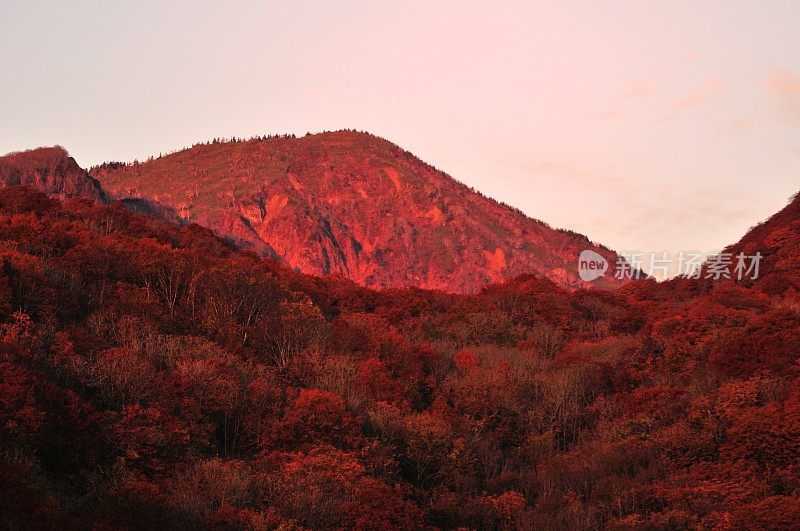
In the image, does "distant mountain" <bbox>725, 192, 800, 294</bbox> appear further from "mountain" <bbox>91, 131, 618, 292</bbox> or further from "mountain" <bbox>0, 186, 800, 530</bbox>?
"mountain" <bbox>91, 131, 618, 292</bbox>

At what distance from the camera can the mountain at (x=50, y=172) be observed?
107188 mm

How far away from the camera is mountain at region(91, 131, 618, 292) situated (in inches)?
4835

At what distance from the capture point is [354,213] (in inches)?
5192

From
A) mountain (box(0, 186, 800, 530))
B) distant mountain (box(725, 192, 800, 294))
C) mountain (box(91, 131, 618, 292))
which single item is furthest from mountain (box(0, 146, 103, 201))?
distant mountain (box(725, 192, 800, 294))

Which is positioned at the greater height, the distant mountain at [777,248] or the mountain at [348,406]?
the distant mountain at [777,248]

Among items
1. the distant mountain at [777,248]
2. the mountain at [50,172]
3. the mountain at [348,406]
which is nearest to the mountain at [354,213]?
the mountain at [50,172]

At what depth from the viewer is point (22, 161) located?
109 meters

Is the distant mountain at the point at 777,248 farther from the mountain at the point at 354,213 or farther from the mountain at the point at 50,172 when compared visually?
the mountain at the point at 50,172

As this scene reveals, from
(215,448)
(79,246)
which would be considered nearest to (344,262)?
(79,246)

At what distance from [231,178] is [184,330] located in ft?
276

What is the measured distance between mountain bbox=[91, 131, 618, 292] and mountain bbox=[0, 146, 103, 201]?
642 inches

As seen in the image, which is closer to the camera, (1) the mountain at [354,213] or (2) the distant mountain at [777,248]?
(2) the distant mountain at [777,248]

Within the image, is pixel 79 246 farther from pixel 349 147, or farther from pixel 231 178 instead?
pixel 349 147

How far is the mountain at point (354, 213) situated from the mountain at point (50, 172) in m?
16.3
